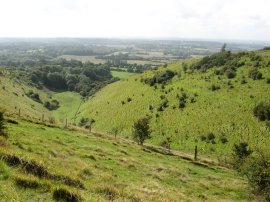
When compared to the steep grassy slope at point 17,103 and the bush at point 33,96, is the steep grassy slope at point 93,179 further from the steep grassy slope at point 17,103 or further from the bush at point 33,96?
the bush at point 33,96

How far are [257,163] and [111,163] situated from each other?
11.3 m

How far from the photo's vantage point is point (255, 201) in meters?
22.1

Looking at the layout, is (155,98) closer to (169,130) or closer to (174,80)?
(174,80)

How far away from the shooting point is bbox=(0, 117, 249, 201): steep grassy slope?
391 inches

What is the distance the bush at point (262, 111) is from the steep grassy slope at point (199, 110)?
4.39 ft

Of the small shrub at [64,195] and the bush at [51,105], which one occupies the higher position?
the small shrub at [64,195]

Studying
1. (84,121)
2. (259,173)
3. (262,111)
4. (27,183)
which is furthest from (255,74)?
(27,183)

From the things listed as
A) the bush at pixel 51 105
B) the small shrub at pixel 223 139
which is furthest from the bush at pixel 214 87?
the bush at pixel 51 105

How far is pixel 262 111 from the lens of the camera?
69375mm

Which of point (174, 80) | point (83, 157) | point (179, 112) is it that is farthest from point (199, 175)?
point (174, 80)

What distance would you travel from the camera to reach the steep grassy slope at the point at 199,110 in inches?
2621

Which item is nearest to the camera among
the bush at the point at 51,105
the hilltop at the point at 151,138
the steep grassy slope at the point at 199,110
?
the hilltop at the point at 151,138

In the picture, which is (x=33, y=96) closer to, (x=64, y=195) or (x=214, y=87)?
(x=214, y=87)

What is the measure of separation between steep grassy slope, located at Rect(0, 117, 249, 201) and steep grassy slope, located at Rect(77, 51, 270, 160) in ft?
116
